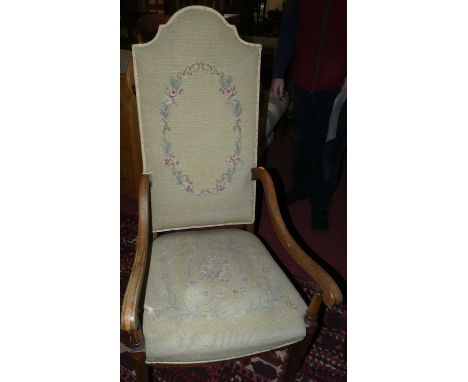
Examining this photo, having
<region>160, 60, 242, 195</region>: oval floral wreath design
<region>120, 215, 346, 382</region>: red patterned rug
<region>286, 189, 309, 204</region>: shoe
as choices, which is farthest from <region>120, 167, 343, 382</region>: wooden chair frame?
<region>286, 189, 309, 204</region>: shoe

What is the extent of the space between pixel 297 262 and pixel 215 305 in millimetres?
297

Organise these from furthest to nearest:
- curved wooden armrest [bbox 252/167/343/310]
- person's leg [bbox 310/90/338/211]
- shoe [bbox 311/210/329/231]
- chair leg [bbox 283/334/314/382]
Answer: shoe [bbox 311/210/329/231], person's leg [bbox 310/90/338/211], chair leg [bbox 283/334/314/382], curved wooden armrest [bbox 252/167/343/310]

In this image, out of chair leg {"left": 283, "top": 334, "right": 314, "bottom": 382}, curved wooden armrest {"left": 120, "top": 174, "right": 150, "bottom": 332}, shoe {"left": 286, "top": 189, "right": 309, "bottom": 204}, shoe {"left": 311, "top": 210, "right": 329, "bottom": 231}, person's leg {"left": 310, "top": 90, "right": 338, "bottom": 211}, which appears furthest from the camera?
shoe {"left": 286, "top": 189, "right": 309, "bottom": 204}

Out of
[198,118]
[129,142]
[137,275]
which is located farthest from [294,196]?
[137,275]

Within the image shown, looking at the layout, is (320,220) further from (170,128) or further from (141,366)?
(141,366)

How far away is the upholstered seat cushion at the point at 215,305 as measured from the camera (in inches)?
41.7

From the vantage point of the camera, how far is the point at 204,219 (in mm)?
1479

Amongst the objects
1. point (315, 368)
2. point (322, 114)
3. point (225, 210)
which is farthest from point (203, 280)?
point (322, 114)

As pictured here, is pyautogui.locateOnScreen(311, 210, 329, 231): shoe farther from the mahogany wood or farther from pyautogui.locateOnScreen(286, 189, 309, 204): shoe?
the mahogany wood

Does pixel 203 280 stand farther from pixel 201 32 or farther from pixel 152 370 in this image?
pixel 201 32

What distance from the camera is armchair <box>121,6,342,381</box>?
1.08m

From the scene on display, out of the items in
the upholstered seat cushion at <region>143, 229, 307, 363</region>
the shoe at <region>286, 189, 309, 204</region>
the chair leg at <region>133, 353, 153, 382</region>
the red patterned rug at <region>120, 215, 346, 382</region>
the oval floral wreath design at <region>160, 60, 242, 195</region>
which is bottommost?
the red patterned rug at <region>120, 215, 346, 382</region>

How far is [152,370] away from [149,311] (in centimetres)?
58

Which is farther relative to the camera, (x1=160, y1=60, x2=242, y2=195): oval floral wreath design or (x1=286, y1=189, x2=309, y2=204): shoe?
(x1=286, y1=189, x2=309, y2=204): shoe
